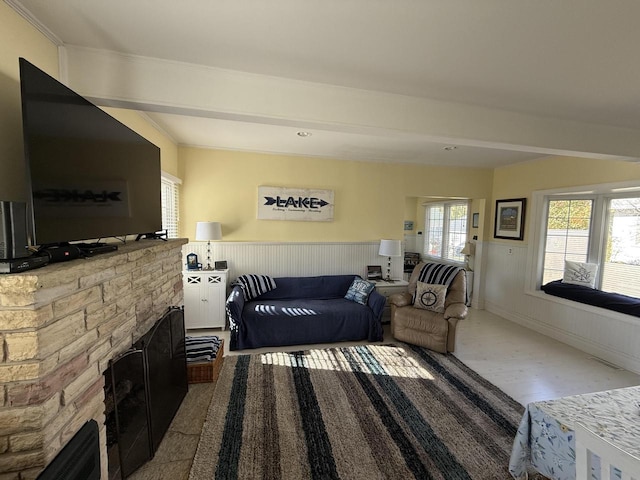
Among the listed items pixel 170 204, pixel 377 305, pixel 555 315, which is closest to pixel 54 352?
pixel 170 204

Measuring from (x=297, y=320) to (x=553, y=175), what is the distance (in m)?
4.00

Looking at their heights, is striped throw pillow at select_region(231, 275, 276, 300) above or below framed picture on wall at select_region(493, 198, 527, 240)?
below

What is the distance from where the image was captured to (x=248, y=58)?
1675 millimetres

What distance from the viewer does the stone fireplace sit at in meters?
0.92

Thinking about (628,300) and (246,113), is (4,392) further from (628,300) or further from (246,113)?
(628,300)

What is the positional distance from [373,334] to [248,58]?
3164 millimetres

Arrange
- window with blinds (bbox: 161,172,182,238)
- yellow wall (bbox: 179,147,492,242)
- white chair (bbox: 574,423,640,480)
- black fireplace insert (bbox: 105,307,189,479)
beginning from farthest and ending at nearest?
yellow wall (bbox: 179,147,492,242)
window with blinds (bbox: 161,172,182,238)
black fireplace insert (bbox: 105,307,189,479)
white chair (bbox: 574,423,640,480)

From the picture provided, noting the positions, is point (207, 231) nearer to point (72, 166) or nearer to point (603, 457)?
point (72, 166)

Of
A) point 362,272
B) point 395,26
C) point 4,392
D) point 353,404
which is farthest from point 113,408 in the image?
point 362,272

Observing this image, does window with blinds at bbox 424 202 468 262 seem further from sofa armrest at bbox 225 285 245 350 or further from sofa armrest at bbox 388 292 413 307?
sofa armrest at bbox 225 285 245 350

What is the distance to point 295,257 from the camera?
14.1 ft

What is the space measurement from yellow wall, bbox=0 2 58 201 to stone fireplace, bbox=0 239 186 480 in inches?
20.3

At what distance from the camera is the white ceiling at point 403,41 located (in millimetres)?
1259

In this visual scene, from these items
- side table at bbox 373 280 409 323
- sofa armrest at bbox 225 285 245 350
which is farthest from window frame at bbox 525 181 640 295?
sofa armrest at bbox 225 285 245 350
